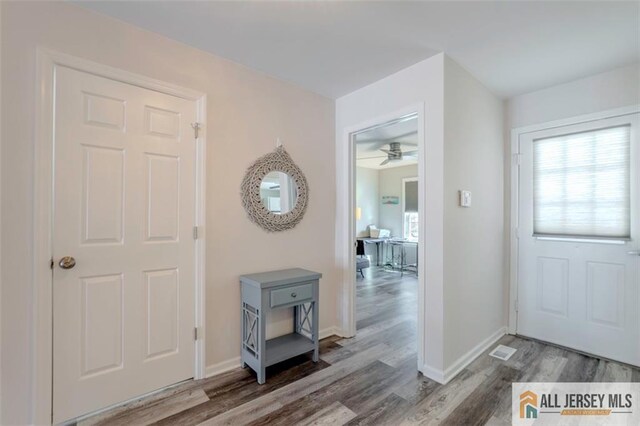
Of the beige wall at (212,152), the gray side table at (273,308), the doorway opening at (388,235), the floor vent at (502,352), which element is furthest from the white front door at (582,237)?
the gray side table at (273,308)

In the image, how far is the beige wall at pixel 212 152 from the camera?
156 cm

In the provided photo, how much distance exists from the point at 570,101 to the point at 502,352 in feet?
7.93

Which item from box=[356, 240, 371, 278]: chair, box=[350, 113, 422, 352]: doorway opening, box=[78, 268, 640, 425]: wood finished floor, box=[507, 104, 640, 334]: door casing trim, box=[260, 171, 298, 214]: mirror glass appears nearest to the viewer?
box=[78, 268, 640, 425]: wood finished floor

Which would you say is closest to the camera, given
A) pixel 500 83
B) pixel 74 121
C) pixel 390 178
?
pixel 74 121

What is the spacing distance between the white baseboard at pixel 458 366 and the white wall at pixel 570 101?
0.60m

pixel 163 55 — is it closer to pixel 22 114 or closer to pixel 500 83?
pixel 22 114

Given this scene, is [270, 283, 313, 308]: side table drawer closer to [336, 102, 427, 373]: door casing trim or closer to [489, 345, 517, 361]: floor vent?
[336, 102, 427, 373]: door casing trim

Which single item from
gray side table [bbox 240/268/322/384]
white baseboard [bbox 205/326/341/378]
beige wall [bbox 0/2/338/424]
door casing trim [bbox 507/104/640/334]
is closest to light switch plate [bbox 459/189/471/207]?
door casing trim [bbox 507/104/640/334]

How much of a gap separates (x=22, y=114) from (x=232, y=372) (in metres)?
2.15

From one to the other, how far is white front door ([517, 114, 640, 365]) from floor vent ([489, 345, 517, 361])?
1.46 ft

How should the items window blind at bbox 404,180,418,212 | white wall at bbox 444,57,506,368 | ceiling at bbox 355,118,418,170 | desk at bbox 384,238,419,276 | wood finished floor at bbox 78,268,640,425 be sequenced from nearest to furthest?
1. wood finished floor at bbox 78,268,640,425
2. white wall at bbox 444,57,506,368
3. ceiling at bbox 355,118,418,170
4. desk at bbox 384,238,419,276
5. window blind at bbox 404,180,418,212

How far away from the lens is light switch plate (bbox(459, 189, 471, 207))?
7.87ft

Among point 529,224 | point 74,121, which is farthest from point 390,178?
point 74,121

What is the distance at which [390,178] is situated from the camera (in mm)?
7371
